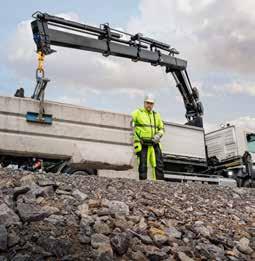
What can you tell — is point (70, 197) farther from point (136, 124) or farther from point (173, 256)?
point (136, 124)

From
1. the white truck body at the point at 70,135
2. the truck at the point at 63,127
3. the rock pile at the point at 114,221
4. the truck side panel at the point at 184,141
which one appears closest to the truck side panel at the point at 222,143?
the truck side panel at the point at 184,141

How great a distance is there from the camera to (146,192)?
7137mm

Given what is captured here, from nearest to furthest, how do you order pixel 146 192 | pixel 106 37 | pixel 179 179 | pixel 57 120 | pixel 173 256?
pixel 173 256
pixel 146 192
pixel 57 120
pixel 106 37
pixel 179 179

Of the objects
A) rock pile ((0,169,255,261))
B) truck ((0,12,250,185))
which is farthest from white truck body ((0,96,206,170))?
rock pile ((0,169,255,261))

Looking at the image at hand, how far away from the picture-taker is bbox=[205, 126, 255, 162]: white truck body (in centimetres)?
1570

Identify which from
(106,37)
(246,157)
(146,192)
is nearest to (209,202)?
(146,192)

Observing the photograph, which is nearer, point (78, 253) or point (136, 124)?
point (78, 253)

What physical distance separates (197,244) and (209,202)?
1.90m

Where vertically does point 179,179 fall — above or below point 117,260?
above

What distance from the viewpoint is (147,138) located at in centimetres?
963

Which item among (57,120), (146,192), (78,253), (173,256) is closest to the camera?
(78,253)

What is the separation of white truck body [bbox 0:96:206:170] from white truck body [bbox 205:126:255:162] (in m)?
7.01

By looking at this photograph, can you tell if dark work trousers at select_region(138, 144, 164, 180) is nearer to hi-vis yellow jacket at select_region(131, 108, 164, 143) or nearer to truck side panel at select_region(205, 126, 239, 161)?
hi-vis yellow jacket at select_region(131, 108, 164, 143)

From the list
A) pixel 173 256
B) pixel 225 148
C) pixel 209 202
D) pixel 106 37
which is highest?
pixel 106 37
